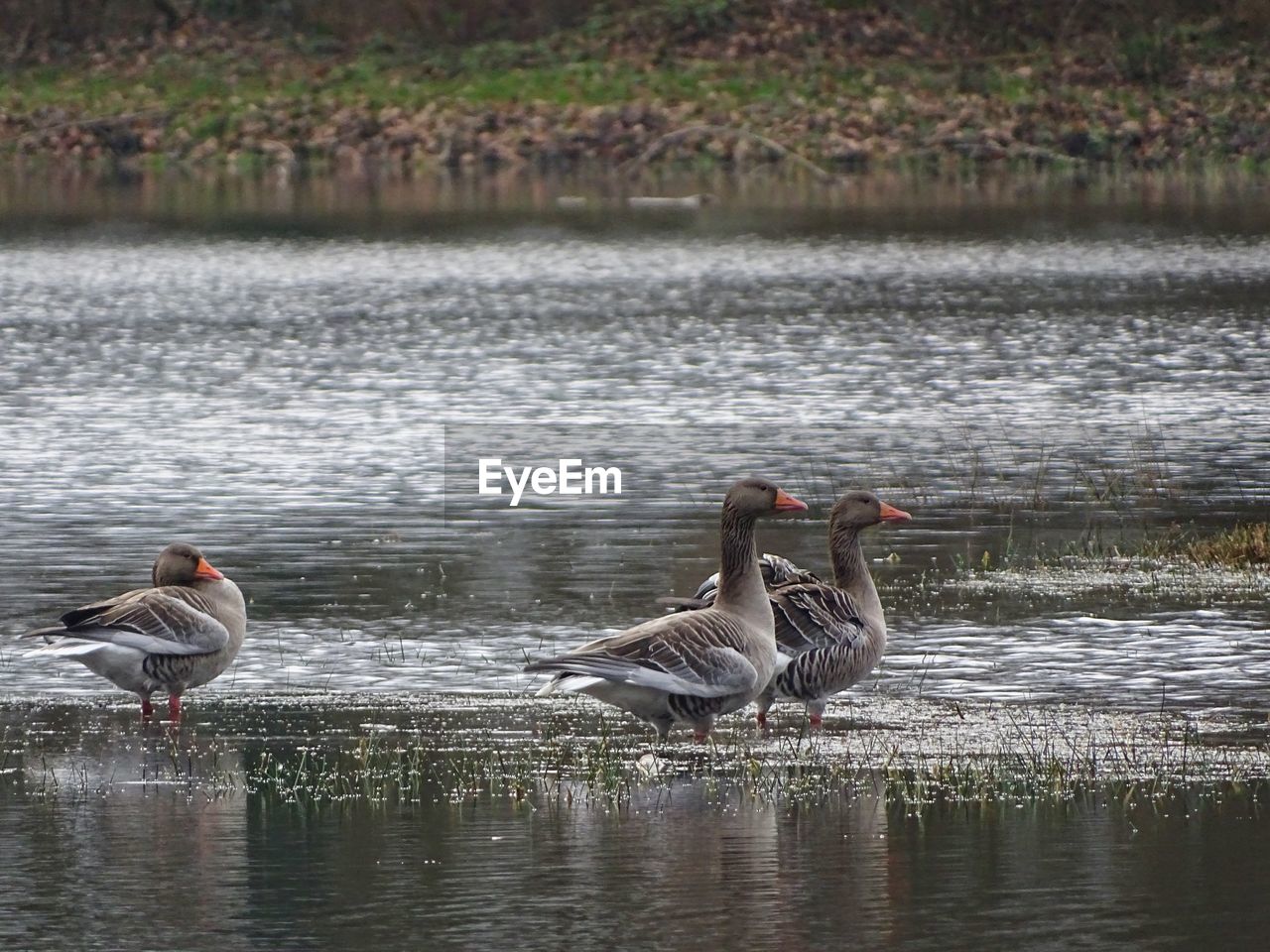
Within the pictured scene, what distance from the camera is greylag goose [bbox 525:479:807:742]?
1190 centimetres

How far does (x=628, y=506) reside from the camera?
22.3 m

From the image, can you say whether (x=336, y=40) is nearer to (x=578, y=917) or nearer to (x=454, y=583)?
(x=454, y=583)

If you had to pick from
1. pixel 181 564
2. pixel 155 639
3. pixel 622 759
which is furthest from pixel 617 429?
pixel 622 759

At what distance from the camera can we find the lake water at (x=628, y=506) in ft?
32.8

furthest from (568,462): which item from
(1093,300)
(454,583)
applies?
(1093,300)

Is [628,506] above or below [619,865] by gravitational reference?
below

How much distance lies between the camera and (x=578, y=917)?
9547 millimetres

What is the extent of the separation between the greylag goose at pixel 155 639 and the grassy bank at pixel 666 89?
5809cm

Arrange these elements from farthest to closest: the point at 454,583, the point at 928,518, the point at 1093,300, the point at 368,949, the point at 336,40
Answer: the point at 336,40 → the point at 1093,300 → the point at 928,518 → the point at 454,583 → the point at 368,949

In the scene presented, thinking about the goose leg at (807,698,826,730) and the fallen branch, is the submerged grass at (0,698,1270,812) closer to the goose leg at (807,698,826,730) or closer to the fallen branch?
the goose leg at (807,698,826,730)

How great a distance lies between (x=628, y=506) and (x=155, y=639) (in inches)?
375

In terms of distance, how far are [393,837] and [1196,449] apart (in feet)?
53.0

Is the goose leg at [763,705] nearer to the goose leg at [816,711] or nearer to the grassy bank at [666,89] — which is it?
the goose leg at [816,711]

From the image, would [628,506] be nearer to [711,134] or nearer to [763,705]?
[763,705]
